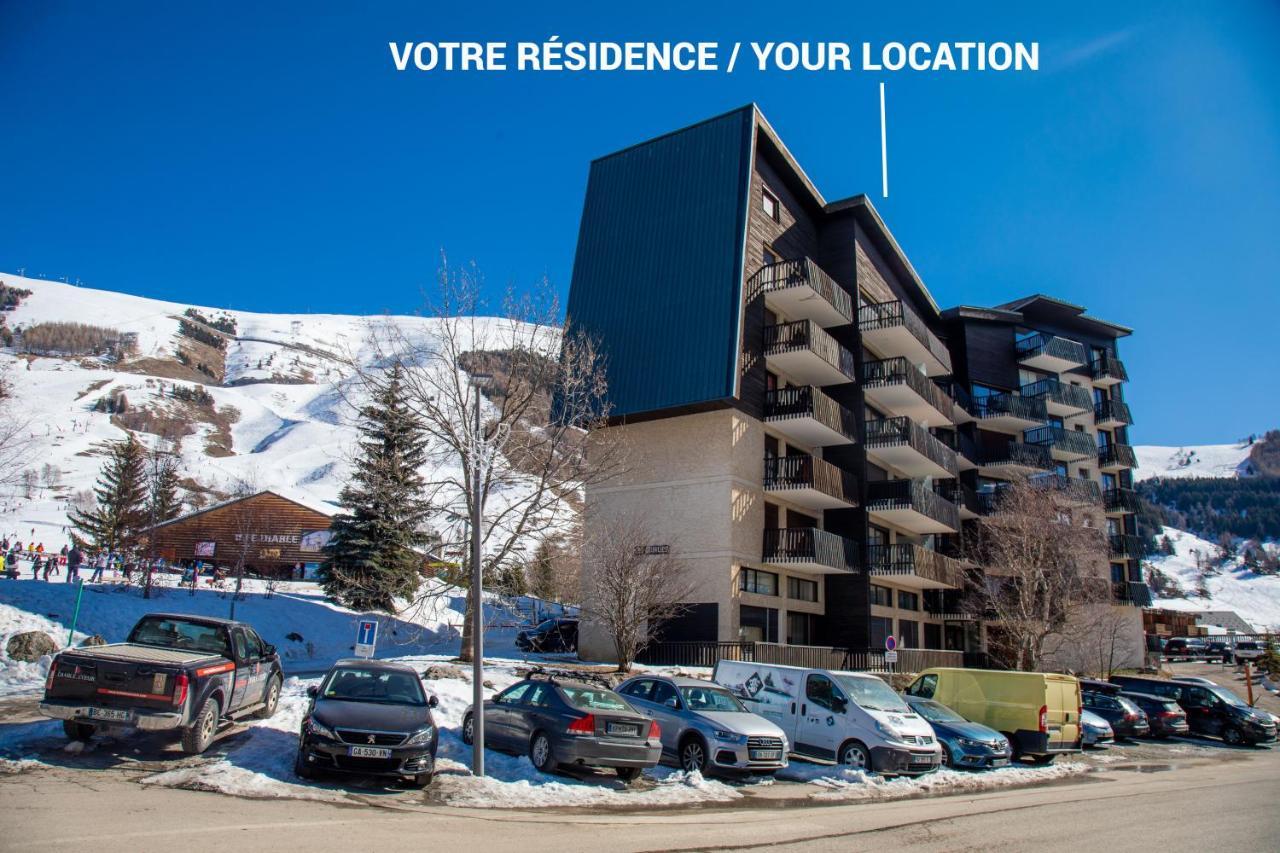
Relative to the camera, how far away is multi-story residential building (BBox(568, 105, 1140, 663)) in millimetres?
29766

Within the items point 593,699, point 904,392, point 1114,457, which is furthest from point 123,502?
point 1114,457

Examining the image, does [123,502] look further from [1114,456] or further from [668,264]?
[1114,456]

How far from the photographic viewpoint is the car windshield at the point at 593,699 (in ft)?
43.8

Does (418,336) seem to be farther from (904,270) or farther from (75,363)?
(75,363)

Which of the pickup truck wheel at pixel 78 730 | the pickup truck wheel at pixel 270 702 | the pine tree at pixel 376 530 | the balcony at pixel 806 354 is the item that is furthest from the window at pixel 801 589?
the pickup truck wheel at pixel 78 730

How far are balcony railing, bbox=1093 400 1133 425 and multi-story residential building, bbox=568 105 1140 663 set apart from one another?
1830cm

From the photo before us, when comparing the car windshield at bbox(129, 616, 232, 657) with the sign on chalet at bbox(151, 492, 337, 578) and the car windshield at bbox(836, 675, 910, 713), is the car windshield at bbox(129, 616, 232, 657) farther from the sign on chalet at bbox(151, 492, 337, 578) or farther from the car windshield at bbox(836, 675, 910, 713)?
the sign on chalet at bbox(151, 492, 337, 578)

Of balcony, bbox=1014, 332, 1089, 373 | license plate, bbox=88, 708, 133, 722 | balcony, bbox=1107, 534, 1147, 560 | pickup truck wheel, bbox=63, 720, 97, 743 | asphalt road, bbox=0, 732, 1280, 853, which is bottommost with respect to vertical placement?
asphalt road, bbox=0, 732, 1280, 853

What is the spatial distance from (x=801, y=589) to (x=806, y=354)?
909cm

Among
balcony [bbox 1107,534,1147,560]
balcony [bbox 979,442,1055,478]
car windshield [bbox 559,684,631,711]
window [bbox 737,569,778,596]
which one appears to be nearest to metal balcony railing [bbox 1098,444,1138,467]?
balcony [bbox 1107,534,1147,560]

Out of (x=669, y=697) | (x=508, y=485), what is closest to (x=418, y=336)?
(x=508, y=485)

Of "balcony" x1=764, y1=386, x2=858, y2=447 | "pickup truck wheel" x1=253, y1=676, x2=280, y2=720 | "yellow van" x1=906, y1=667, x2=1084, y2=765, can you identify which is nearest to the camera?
"pickup truck wheel" x1=253, y1=676, x2=280, y2=720

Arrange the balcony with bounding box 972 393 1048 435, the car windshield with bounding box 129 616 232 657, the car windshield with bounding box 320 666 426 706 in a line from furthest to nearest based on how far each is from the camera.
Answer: the balcony with bounding box 972 393 1048 435 < the car windshield with bounding box 129 616 232 657 < the car windshield with bounding box 320 666 426 706

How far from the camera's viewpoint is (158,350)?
191 m
